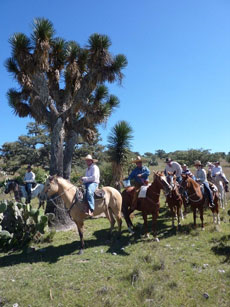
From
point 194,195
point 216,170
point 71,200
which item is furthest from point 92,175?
point 216,170

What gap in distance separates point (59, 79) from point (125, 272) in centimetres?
916

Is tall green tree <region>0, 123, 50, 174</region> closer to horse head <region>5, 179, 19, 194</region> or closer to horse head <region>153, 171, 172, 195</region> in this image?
horse head <region>5, 179, 19, 194</region>

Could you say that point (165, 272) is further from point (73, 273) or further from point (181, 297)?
point (73, 273)

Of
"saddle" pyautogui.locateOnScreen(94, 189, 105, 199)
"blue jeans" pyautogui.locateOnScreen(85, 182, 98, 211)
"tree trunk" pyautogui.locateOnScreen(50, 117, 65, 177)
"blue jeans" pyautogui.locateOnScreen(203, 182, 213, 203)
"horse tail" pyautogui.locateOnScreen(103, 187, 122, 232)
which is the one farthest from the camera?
"tree trunk" pyautogui.locateOnScreen(50, 117, 65, 177)

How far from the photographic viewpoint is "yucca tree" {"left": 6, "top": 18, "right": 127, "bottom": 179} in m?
9.65

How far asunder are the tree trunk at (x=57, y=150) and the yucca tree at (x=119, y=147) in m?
3.94

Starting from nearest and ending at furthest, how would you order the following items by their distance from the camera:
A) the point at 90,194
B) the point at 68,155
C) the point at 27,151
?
the point at 90,194 → the point at 68,155 → the point at 27,151

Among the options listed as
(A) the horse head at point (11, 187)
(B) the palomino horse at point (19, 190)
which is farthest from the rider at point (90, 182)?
(A) the horse head at point (11, 187)

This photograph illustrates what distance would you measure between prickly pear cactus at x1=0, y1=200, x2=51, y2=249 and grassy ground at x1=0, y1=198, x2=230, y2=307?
508mm

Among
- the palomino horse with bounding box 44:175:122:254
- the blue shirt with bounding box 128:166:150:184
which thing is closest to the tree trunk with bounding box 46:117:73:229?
the palomino horse with bounding box 44:175:122:254

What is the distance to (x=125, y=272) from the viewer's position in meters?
5.15

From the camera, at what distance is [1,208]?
23.6ft

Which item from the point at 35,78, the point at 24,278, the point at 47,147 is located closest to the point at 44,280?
the point at 24,278

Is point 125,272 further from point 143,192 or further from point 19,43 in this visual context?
point 19,43
